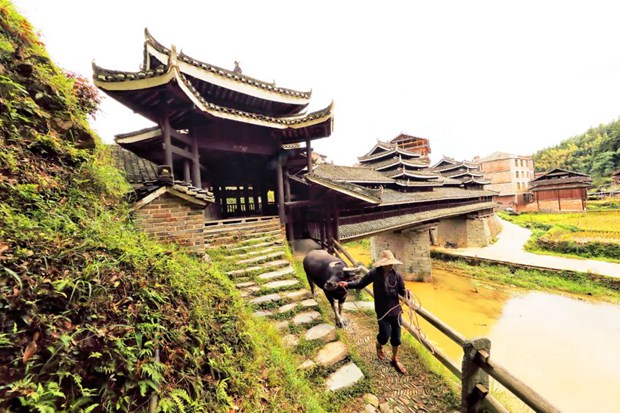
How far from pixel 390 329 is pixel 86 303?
3.88 m

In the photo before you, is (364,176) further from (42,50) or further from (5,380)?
(5,380)

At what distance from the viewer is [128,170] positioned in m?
7.48

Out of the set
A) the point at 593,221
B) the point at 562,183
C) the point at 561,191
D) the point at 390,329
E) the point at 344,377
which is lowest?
the point at 593,221

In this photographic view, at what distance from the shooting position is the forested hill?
42469 mm

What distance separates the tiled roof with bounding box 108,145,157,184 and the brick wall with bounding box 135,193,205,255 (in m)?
2.77

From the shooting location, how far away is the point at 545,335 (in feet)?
29.0

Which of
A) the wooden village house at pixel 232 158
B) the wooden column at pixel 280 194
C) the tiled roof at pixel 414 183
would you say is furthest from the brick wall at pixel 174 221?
the tiled roof at pixel 414 183

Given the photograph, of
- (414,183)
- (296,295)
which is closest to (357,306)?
(296,295)

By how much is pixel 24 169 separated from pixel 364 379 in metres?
5.34

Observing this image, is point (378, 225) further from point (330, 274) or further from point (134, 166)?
point (134, 166)

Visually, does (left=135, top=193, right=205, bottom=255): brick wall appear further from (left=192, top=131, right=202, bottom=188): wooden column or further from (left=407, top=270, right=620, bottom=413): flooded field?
(left=407, top=270, right=620, bottom=413): flooded field

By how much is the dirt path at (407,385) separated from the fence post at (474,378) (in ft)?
1.76

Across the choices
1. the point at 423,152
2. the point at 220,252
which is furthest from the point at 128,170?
the point at 423,152

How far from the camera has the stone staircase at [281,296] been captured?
3.71m
